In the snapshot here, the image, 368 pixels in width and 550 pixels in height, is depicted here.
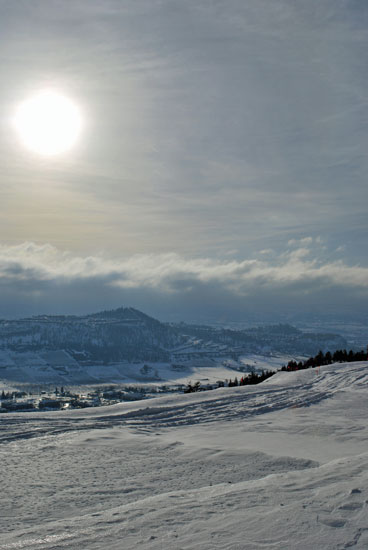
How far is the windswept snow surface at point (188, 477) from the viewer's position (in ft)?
19.2

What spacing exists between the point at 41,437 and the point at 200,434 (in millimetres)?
4968

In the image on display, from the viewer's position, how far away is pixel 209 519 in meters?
6.32

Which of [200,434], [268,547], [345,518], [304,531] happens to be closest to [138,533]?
[268,547]

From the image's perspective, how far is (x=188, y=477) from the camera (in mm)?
8938

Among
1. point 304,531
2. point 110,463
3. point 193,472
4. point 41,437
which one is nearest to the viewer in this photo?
point 304,531

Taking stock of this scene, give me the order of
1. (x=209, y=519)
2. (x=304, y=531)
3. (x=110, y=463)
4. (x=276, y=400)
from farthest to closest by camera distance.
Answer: (x=276, y=400), (x=110, y=463), (x=209, y=519), (x=304, y=531)

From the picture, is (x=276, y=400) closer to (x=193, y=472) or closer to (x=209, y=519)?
(x=193, y=472)

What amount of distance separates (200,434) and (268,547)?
7.75 metres

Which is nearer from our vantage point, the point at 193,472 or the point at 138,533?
the point at 138,533

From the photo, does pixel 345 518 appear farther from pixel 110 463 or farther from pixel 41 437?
pixel 41 437

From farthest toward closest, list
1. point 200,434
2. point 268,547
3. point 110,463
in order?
1. point 200,434
2. point 110,463
3. point 268,547

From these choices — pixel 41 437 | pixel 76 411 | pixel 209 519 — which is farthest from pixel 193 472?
pixel 76 411

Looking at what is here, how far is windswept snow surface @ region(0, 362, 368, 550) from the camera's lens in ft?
19.2

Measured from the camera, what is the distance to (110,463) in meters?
9.91
